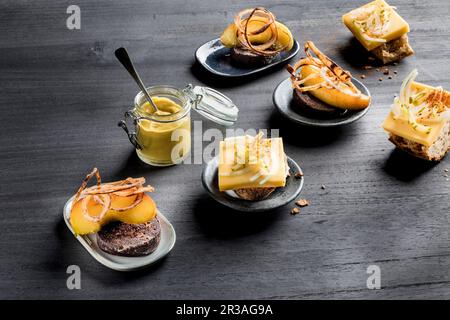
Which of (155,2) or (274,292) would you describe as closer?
(274,292)

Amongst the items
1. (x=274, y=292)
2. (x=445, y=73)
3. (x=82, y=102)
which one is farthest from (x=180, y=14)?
(x=274, y=292)

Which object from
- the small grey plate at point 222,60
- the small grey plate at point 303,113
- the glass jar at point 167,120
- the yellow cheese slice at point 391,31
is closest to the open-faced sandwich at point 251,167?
the glass jar at point 167,120

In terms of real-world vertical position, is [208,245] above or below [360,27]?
below

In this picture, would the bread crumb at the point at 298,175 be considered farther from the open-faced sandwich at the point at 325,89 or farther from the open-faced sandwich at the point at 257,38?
the open-faced sandwich at the point at 257,38

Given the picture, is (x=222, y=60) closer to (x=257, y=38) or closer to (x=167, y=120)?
(x=257, y=38)
